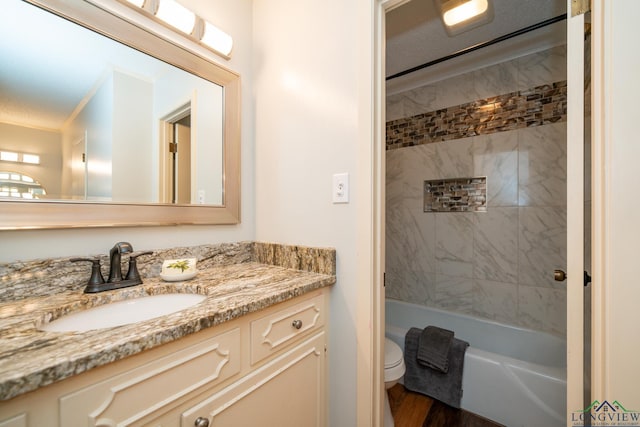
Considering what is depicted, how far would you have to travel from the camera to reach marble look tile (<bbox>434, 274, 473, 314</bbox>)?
7.23 feet

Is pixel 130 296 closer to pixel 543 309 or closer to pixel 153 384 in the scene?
pixel 153 384

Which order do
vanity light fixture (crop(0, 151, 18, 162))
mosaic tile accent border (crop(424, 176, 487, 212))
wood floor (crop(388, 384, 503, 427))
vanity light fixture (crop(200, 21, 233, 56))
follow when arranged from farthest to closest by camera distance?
mosaic tile accent border (crop(424, 176, 487, 212))
wood floor (crop(388, 384, 503, 427))
vanity light fixture (crop(200, 21, 233, 56))
vanity light fixture (crop(0, 151, 18, 162))

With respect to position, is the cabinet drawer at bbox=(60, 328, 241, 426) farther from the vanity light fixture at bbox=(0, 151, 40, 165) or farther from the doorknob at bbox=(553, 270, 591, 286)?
the doorknob at bbox=(553, 270, 591, 286)

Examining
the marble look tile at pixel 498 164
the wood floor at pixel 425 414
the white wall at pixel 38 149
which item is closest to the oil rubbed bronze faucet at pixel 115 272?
the white wall at pixel 38 149

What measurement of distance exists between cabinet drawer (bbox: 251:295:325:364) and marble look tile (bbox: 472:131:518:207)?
6.00 ft

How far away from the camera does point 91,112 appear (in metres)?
0.93

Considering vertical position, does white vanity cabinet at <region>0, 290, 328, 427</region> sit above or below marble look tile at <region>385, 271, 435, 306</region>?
above

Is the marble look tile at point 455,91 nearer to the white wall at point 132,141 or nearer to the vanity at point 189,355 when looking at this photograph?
the vanity at point 189,355

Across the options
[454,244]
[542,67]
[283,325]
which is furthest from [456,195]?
[283,325]

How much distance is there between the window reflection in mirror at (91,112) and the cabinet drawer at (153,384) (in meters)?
0.68

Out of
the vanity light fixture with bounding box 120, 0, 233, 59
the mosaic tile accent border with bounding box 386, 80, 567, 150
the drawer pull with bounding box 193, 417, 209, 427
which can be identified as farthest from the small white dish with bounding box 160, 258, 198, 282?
the mosaic tile accent border with bounding box 386, 80, 567, 150

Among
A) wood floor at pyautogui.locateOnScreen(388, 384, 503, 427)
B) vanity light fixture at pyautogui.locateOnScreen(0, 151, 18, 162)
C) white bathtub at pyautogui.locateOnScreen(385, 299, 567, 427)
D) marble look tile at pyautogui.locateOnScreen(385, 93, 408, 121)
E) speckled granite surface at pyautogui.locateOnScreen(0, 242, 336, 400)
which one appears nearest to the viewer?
speckled granite surface at pyautogui.locateOnScreen(0, 242, 336, 400)

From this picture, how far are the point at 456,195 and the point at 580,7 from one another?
1684 mm

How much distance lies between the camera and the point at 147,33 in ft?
3.41
